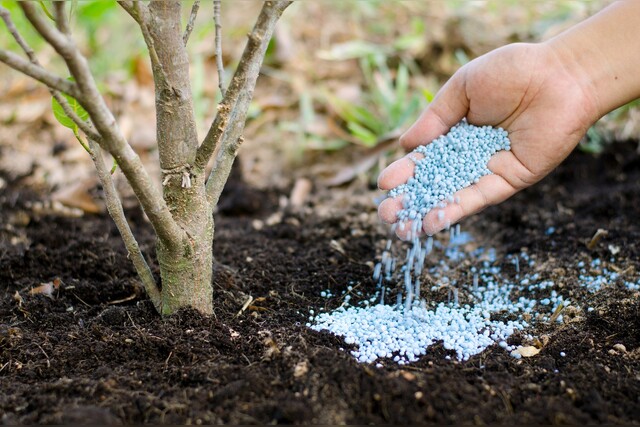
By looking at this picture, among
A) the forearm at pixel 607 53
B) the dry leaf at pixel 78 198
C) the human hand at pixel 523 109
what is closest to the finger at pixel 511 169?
the human hand at pixel 523 109

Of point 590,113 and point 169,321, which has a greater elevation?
point 590,113

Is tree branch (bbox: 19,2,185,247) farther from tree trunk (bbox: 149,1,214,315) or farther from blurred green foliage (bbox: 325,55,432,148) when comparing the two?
blurred green foliage (bbox: 325,55,432,148)

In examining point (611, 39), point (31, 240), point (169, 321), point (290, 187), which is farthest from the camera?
point (290, 187)

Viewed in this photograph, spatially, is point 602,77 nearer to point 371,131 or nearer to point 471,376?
point 471,376

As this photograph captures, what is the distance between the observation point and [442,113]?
2.33 metres

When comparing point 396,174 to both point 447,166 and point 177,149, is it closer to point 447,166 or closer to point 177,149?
point 447,166

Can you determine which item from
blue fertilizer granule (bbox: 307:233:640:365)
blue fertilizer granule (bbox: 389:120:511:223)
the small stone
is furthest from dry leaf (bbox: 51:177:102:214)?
the small stone

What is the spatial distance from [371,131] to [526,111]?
5.40 feet

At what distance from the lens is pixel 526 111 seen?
2258mm

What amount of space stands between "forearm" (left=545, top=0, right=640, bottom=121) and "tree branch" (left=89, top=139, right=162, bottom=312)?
5.44 ft

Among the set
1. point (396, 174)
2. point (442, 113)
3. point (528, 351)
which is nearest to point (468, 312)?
point (528, 351)

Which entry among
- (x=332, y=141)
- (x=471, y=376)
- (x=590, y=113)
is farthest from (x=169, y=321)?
(x=332, y=141)

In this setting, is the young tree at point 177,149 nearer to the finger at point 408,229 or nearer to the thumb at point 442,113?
the finger at point 408,229

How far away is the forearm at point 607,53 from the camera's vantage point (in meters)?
2.19
